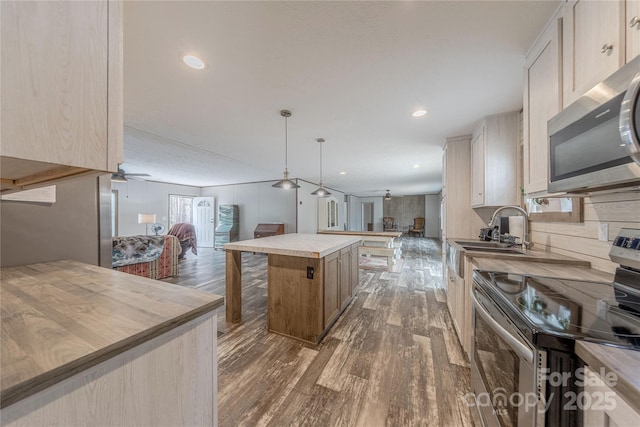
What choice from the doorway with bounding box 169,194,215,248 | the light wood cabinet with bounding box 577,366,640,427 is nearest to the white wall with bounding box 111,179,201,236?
the doorway with bounding box 169,194,215,248

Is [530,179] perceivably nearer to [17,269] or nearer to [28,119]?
[28,119]

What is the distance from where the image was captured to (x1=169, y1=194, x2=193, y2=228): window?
301 inches

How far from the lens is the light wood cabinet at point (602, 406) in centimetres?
50

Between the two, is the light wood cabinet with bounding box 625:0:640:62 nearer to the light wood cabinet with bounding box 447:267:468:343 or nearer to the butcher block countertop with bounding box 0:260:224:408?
the light wood cabinet with bounding box 447:267:468:343

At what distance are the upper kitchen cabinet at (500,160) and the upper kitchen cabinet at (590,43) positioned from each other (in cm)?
129

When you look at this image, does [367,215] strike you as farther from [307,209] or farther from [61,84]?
[61,84]

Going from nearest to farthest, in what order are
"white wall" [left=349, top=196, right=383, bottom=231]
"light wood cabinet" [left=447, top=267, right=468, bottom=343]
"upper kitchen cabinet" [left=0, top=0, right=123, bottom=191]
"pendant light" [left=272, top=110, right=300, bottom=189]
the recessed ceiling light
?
1. "upper kitchen cabinet" [left=0, top=0, right=123, bottom=191]
2. the recessed ceiling light
3. "light wood cabinet" [left=447, top=267, right=468, bottom=343]
4. "pendant light" [left=272, top=110, right=300, bottom=189]
5. "white wall" [left=349, top=196, right=383, bottom=231]

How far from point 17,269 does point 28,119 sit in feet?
4.07

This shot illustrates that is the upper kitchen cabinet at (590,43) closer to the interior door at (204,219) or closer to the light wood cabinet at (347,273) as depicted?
the light wood cabinet at (347,273)

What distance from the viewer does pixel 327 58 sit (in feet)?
5.27

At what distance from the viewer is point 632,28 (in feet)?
2.85

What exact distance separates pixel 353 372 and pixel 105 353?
5.76 feet

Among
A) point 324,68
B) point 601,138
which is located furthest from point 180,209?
point 601,138

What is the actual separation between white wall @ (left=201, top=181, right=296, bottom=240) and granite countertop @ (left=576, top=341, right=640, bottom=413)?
6661mm
